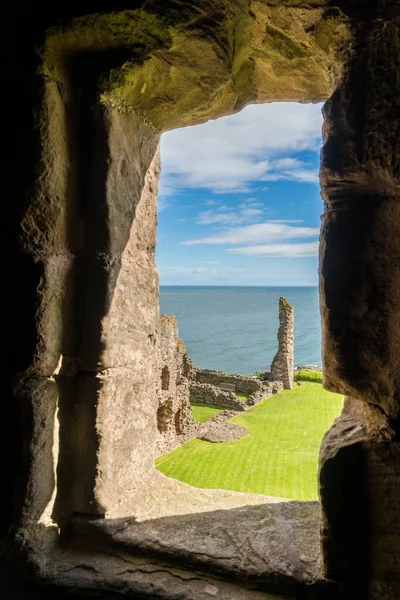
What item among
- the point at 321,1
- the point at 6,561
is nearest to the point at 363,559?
the point at 6,561

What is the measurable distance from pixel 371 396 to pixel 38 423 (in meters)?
1.26

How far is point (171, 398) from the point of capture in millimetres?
12945

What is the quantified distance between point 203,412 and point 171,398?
5007 millimetres

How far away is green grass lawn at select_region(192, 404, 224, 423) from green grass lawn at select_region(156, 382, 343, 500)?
4.28ft

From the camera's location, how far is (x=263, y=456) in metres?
11.3

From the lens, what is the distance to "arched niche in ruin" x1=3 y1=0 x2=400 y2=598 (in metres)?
1.46

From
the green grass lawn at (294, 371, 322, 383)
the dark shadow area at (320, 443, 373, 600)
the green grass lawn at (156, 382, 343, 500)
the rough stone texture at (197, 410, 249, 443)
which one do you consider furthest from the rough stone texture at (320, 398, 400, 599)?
the green grass lawn at (294, 371, 322, 383)

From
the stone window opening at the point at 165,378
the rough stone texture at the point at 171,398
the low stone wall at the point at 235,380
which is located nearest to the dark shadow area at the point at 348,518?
the rough stone texture at the point at 171,398

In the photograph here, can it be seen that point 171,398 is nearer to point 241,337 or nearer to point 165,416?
point 165,416

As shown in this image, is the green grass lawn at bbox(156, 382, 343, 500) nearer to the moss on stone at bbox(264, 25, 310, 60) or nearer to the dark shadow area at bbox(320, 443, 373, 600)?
the dark shadow area at bbox(320, 443, 373, 600)

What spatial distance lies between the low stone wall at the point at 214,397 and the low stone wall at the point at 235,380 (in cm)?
172

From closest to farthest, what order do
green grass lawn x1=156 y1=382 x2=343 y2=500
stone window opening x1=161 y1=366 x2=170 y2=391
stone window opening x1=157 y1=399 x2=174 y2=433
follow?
green grass lawn x1=156 y1=382 x2=343 y2=500 < stone window opening x1=157 y1=399 x2=174 y2=433 < stone window opening x1=161 y1=366 x2=170 y2=391

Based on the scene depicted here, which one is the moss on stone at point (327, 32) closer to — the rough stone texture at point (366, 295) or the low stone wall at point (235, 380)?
the rough stone texture at point (366, 295)

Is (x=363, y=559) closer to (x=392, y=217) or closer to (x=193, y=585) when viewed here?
(x=193, y=585)
